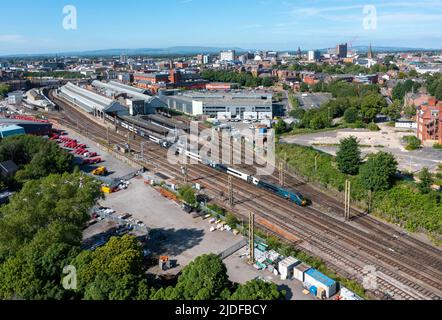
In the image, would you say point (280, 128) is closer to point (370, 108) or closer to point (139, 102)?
point (370, 108)

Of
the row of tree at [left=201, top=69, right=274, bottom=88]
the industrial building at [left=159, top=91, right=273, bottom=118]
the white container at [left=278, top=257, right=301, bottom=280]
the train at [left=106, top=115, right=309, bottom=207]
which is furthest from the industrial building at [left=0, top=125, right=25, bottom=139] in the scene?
the row of tree at [left=201, top=69, right=274, bottom=88]

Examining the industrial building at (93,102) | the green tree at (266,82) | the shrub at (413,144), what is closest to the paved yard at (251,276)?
the shrub at (413,144)

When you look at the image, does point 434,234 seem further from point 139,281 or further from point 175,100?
point 175,100

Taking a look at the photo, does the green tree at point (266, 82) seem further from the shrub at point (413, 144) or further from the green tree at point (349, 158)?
the green tree at point (349, 158)

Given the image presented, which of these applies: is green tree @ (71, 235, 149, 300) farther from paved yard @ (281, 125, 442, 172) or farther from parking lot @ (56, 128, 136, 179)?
paved yard @ (281, 125, 442, 172)

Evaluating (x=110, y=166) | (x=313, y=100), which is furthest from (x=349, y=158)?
(x=313, y=100)

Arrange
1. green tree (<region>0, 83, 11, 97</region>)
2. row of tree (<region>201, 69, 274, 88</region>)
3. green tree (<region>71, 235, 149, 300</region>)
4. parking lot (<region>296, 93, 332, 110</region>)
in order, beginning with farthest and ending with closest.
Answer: row of tree (<region>201, 69, 274, 88</region>) → green tree (<region>0, 83, 11, 97</region>) → parking lot (<region>296, 93, 332, 110</region>) → green tree (<region>71, 235, 149, 300</region>)
